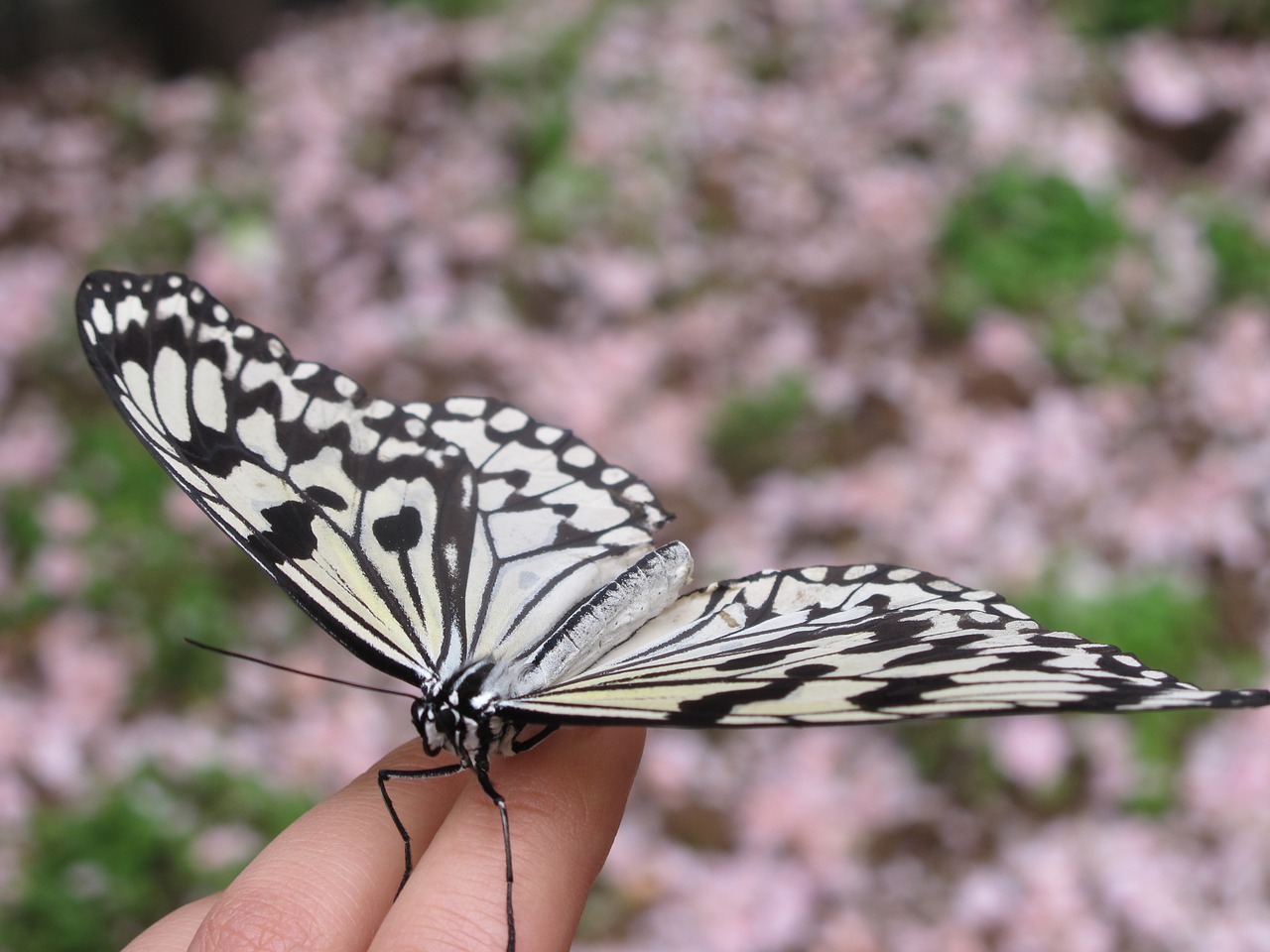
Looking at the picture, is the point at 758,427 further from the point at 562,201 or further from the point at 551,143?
the point at 551,143

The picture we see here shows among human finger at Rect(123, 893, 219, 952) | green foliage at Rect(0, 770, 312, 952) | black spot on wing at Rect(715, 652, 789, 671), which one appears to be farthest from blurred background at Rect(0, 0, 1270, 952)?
black spot on wing at Rect(715, 652, 789, 671)

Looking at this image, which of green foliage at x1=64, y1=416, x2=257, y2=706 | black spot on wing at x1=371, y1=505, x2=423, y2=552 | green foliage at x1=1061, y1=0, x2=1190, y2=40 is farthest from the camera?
green foliage at x1=1061, y1=0, x2=1190, y2=40

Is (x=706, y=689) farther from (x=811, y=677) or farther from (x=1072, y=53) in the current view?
(x=1072, y=53)

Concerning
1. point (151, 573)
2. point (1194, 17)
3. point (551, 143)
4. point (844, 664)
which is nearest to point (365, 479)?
point (844, 664)

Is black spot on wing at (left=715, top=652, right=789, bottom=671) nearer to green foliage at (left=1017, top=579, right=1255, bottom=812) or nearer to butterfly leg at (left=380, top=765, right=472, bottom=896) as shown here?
butterfly leg at (left=380, top=765, right=472, bottom=896)

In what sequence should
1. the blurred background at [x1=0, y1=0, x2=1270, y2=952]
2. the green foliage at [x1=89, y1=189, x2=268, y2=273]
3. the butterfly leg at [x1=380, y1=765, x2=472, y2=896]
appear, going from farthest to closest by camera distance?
the green foliage at [x1=89, y1=189, x2=268, y2=273]
the blurred background at [x1=0, y1=0, x2=1270, y2=952]
the butterfly leg at [x1=380, y1=765, x2=472, y2=896]

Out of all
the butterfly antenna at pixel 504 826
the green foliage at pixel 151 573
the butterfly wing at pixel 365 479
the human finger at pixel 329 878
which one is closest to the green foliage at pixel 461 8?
the green foliage at pixel 151 573
